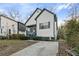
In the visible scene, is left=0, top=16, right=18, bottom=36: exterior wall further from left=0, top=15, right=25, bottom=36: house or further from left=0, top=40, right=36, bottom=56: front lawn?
left=0, top=40, right=36, bottom=56: front lawn

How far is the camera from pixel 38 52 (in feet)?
14.1

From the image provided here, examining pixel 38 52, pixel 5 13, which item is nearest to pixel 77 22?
pixel 38 52

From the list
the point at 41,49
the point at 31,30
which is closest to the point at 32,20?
the point at 31,30

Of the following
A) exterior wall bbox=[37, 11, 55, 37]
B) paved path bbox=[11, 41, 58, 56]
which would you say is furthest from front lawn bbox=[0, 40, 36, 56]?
exterior wall bbox=[37, 11, 55, 37]

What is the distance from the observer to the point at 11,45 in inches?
171

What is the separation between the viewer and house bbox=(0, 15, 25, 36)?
433cm

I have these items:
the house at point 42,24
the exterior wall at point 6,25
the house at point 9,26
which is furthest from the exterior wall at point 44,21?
the exterior wall at point 6,25

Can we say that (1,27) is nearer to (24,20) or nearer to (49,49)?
(24,20)

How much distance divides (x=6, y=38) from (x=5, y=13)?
0.33 m

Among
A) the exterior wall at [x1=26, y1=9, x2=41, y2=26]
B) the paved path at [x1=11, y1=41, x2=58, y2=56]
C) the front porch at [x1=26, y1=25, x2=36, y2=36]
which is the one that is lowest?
the paved path at [x1=11, y1=41, x2=58, y2=56]

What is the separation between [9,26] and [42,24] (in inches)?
17.0

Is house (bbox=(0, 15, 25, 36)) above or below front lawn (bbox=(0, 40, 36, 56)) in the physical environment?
above

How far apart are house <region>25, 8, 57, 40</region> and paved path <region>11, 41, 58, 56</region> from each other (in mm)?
106

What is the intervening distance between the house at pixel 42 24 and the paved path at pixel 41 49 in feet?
0.35
